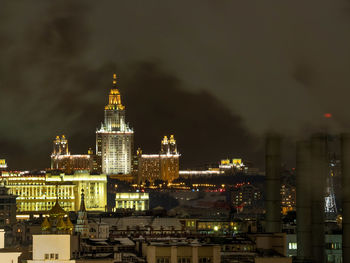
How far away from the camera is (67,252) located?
31203 millimetres

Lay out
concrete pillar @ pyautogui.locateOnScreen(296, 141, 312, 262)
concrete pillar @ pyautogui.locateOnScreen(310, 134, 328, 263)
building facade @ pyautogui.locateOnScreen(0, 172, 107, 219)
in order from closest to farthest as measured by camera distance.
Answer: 1. concrete pillar @ pyautogui.locateOnScreen(296, 141, 312, 262)
2. concrete pillar @ pyautogui.locateOnScreen(310, 134, 328, 263)
3. building facade @ pyautogui.locateOnScreen(0, 172, 107, 219)

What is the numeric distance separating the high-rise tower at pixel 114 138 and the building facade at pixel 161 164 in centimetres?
368

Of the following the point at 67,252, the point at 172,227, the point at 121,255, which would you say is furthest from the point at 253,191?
Answer: the point at 67,252

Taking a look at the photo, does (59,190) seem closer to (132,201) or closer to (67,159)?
(132,201)

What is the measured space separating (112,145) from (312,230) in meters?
114

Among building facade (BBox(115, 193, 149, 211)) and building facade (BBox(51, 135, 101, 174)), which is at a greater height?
→ building facade (BBox(51, 135, 101, 174))

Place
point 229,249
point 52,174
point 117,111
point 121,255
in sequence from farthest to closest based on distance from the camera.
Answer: point 117,111 < point 52,174 < point 229,249 < point 121,255

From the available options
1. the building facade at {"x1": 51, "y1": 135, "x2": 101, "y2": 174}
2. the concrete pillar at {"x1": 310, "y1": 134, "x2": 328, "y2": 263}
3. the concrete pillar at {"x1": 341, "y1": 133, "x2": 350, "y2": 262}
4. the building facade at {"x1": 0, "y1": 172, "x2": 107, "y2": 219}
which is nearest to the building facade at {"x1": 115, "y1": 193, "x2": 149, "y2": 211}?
the building facade at {"x1": 0, "y1": 172, "x2": 107, "y2": 219}

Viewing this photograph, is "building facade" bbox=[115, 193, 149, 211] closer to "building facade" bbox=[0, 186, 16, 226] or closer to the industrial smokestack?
"building facade" bbox=[0, 186, 16, 226]

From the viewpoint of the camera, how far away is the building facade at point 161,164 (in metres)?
171

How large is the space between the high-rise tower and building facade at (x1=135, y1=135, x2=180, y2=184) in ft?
12.1

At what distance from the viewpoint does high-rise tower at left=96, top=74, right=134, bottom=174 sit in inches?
6437

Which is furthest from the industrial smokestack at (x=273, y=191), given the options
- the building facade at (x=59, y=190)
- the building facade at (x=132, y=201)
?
the building facade at (x=132, y=201)

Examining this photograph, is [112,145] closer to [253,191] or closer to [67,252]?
[253,191]
